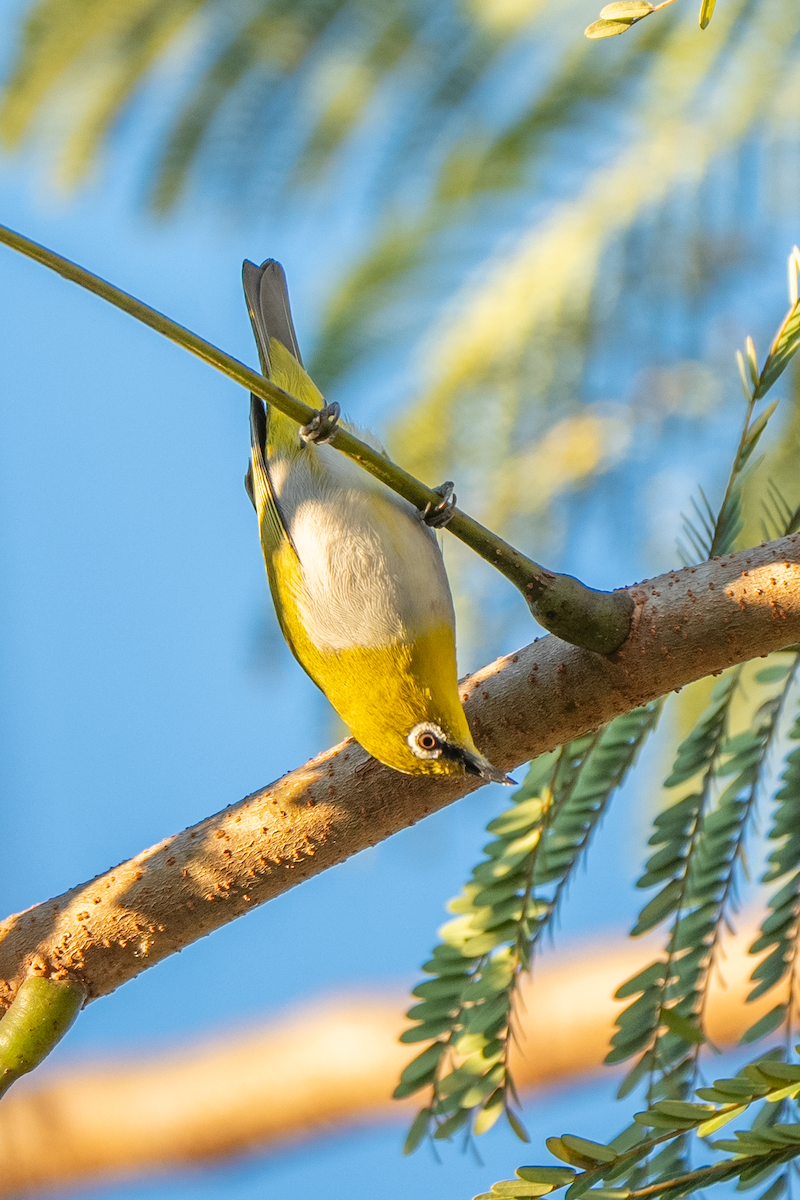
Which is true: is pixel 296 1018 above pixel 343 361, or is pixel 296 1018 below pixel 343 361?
below

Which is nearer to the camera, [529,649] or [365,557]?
[529,649]

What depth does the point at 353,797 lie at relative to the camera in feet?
4.75

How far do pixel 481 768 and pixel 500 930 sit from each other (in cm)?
24

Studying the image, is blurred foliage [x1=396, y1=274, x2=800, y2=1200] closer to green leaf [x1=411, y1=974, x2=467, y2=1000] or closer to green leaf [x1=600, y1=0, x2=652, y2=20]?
green leaf [x1=411, y1=974, x2=467, y2=1000]

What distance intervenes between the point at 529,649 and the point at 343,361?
225 centimetres

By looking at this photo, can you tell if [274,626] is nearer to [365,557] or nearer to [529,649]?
[365,557]

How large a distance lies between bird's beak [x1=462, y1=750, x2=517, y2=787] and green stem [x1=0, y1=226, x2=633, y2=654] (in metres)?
0.24

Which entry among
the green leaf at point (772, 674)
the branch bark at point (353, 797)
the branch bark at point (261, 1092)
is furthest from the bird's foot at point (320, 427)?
the branch bark at point (261, 1092)

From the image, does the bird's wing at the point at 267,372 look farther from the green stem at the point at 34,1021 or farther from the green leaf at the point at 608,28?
the green leaf at the point at 608,28

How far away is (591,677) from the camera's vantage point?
138cm

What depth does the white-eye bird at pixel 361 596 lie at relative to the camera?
5.20ft

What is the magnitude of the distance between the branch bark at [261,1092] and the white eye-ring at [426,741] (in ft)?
13.5

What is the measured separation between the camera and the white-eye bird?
5.20ft

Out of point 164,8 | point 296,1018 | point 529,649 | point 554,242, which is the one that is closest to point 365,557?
point 529,649
